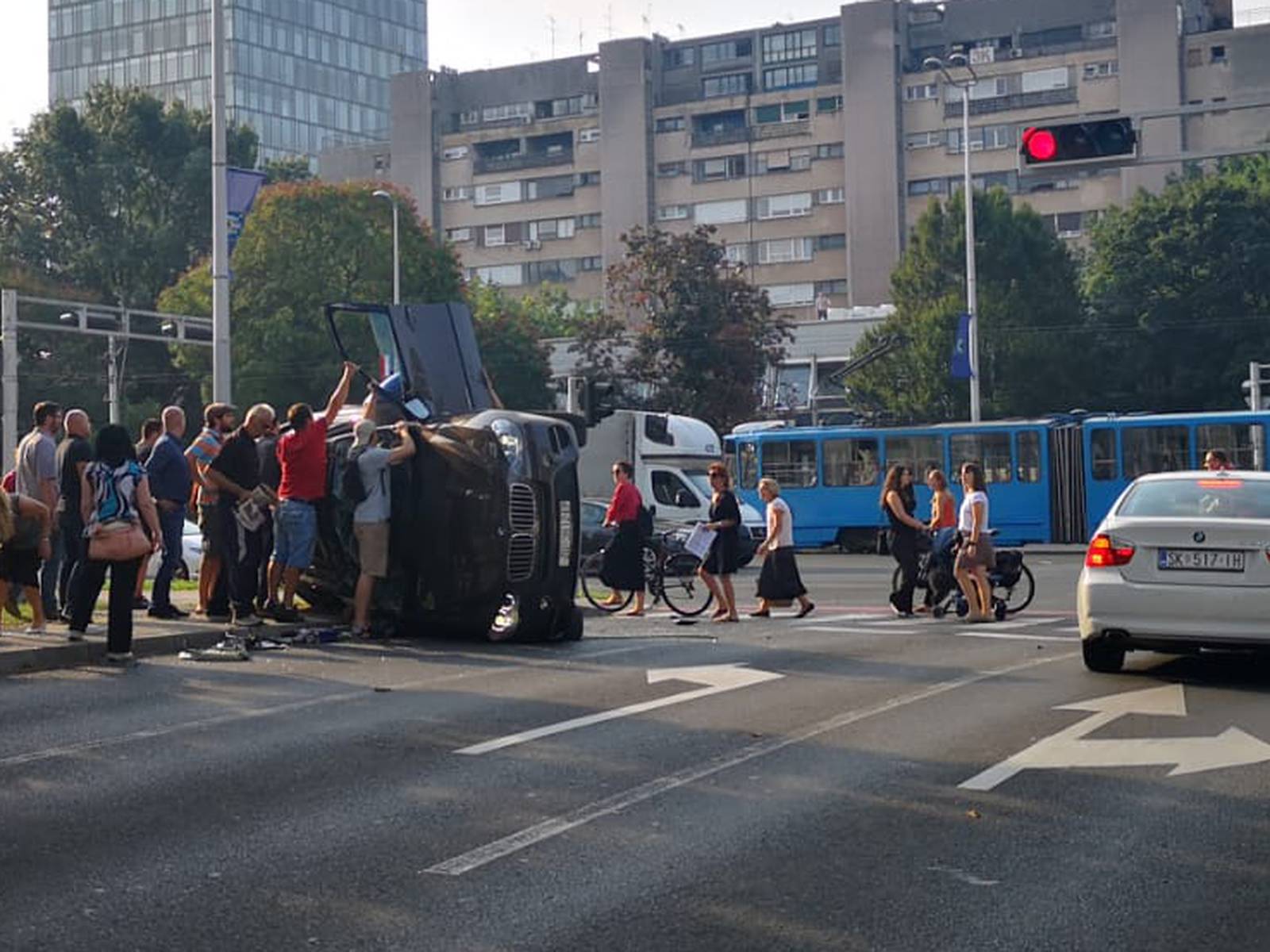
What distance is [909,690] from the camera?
12.2 metres

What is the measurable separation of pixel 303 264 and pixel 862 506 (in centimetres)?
2550

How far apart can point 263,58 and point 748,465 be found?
10602 cm

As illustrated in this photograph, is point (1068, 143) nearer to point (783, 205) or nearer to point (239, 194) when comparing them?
point (239, 194)

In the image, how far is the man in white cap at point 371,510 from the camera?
1510cm

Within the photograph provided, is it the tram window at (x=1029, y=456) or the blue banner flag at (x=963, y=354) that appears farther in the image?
the blue banner flag at (x=963, y=354)

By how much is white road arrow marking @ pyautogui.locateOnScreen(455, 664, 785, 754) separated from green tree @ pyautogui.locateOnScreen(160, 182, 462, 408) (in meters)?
44.0

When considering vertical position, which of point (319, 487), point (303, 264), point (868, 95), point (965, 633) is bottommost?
point (965, 633)

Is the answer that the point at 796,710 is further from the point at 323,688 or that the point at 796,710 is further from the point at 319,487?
the point at 319,487

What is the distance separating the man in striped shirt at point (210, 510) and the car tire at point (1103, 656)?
7.02 meters

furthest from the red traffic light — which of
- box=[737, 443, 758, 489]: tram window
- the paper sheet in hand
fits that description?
box=[737, 443, 758, 489]: tram window

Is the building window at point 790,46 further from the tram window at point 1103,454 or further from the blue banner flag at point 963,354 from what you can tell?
the tram window at point 1103,454

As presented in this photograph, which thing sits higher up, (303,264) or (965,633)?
(303,264)

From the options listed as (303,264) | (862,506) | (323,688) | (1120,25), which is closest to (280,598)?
(323,688)

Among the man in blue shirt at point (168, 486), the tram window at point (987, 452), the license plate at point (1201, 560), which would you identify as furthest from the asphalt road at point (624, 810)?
the tram window at point (987, 452)
